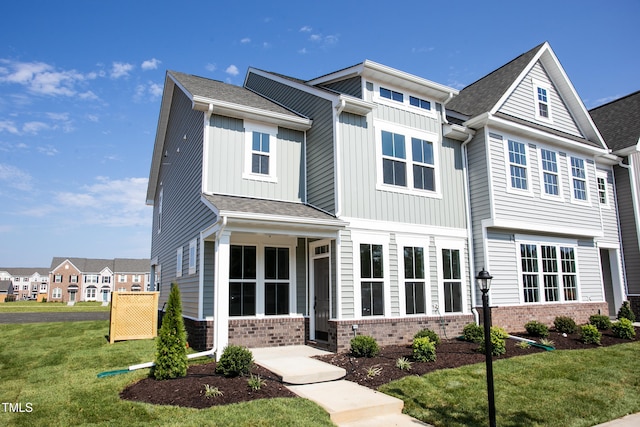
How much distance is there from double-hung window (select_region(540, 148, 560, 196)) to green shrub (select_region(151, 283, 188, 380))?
1238 cm

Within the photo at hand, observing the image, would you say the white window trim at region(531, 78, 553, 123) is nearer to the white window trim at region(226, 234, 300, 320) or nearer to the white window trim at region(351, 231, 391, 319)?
the white window trim at region(351, 231, 391, 319)

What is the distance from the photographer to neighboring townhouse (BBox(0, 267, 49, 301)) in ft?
348

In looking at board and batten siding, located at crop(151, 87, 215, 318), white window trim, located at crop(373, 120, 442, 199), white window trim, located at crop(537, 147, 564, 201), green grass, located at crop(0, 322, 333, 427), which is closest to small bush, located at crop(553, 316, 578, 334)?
white window trim, located at crop(537, 147, 564, 201)

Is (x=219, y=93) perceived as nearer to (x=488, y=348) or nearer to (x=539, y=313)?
(x=488, y=348)

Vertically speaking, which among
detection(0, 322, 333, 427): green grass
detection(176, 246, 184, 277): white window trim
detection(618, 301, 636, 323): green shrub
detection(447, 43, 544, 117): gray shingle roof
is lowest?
detection(0, 322, 333, 427): green grass

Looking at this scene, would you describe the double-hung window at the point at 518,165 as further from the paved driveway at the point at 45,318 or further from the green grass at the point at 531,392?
the paved driveway at the point at 45,318

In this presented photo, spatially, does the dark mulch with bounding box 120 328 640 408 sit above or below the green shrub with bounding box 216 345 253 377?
below

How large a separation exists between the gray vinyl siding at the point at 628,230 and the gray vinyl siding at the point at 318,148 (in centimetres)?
1373

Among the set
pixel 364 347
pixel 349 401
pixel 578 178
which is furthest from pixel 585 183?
pixel 349 401

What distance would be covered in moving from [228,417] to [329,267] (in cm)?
575

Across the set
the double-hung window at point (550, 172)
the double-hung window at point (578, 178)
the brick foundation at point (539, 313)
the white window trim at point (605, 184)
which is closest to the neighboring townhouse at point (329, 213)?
the brick foundation at point (539, 313)

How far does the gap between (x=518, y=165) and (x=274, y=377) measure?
34.2ft

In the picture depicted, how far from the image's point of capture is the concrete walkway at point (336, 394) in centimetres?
632

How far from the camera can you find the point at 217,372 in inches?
313
